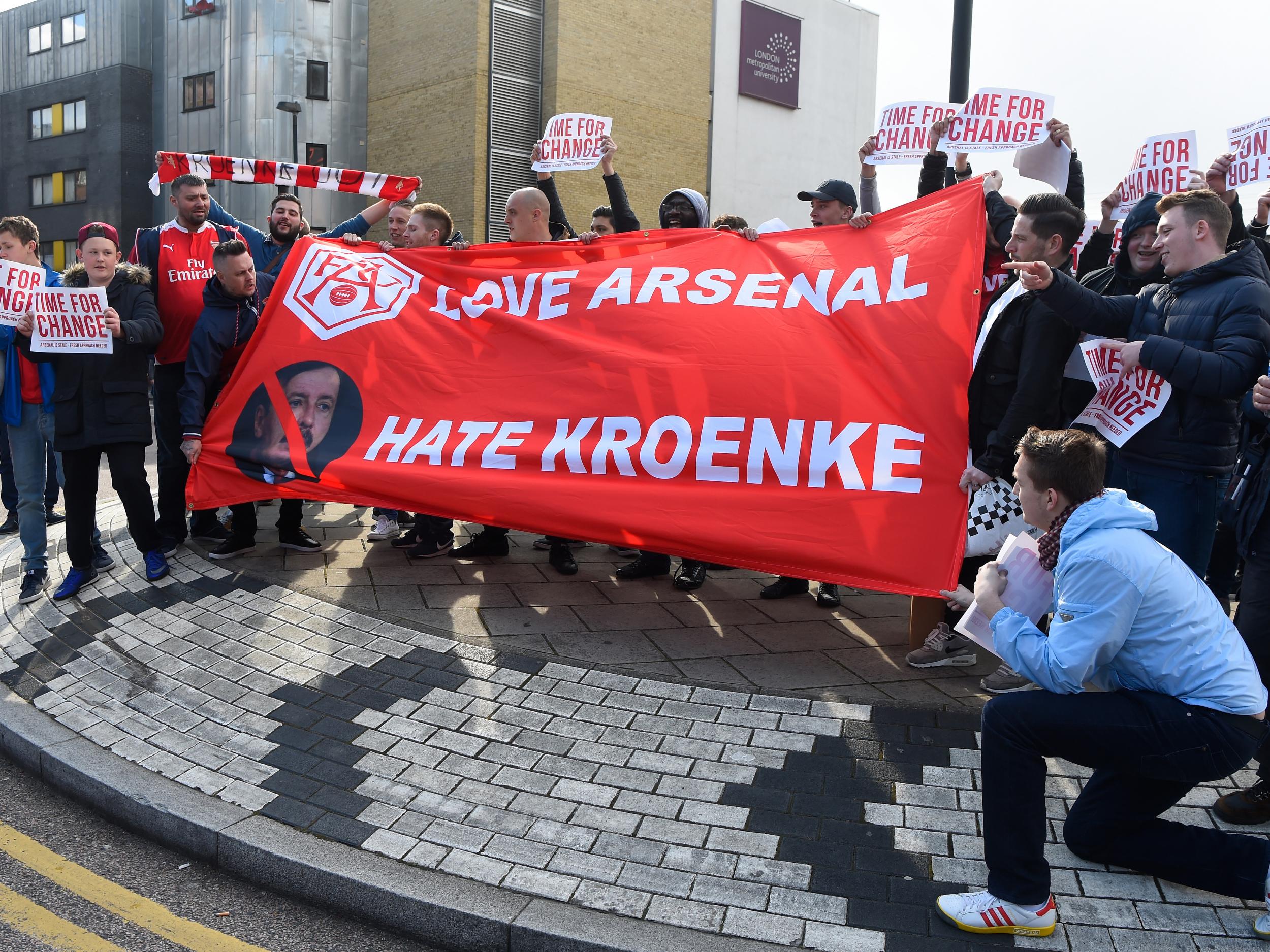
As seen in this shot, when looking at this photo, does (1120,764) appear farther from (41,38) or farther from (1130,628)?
(41,38)

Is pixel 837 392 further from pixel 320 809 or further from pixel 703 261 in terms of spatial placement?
pixel 320 809

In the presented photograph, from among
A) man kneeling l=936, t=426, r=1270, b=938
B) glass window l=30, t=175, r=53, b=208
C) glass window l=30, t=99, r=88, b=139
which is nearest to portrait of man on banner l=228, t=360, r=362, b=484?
man kneeling l=936, t=426, r=1270, b=938

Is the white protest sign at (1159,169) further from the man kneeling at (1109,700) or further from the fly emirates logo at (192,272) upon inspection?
the fly emirates logo at (192,272)

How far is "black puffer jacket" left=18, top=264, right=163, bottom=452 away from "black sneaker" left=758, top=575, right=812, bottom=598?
3.71 meters

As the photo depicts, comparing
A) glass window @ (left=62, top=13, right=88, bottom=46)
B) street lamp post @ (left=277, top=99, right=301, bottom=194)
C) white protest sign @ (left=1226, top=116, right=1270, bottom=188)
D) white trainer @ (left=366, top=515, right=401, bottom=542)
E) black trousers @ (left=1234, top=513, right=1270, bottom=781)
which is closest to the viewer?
black trousers @ (left=1234, top=513, right=1270, bottom=781)

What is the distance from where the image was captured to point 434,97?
32344 millimetres

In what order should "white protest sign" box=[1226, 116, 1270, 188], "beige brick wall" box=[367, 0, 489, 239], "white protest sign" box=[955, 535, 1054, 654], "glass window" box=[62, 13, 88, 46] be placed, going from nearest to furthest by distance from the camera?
"white protest sign" box=[955, 535, 1054, 654], "white protest sign" box=[1226, 116, 1270, 188], "beige brick wall" box=[367, 0, 489, 239], "glass window" box=[62, 13, 88, 46]

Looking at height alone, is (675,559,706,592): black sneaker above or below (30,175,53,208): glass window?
below

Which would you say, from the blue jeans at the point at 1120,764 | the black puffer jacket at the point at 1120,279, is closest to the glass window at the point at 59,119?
the black puffer jacket at the point at 1120,279

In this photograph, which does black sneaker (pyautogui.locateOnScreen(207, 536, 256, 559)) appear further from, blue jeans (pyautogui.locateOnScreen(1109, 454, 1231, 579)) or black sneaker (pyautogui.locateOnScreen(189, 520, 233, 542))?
blue jeans (pyautogui.locateOnScreen(1109, 454, 1231, 579))

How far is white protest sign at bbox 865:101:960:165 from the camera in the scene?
247 inches

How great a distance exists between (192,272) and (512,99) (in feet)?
90.8

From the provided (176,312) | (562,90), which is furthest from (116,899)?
(562,90)

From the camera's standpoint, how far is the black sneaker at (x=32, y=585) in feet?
19.3
